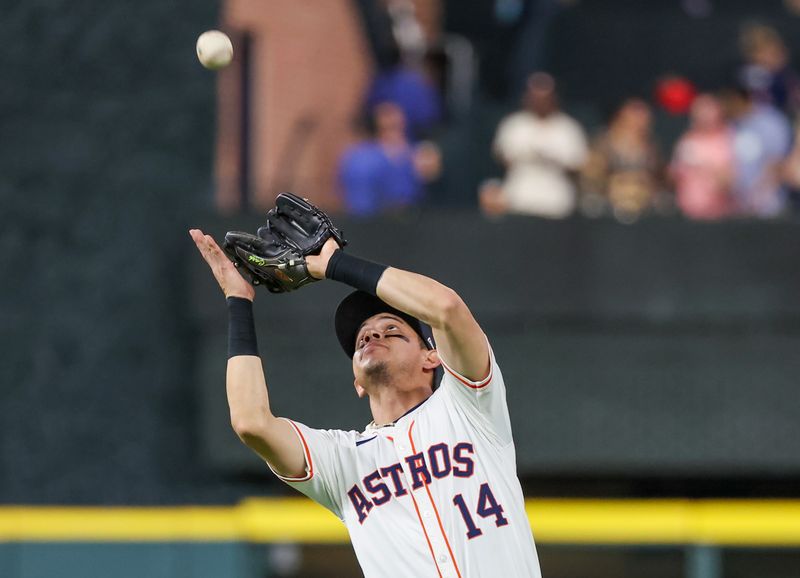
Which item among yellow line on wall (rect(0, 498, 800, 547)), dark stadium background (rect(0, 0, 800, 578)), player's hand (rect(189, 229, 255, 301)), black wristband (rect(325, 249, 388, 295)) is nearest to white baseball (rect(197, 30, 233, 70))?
player's hand (rect(189, 229, 255, 301))

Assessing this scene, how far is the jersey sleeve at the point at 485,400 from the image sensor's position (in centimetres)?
440

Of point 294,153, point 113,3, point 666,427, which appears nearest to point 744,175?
point 666,427

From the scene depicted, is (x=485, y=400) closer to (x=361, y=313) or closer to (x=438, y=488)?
(x=438, y=488)

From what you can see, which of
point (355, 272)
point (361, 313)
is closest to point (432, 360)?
point (361, 313)

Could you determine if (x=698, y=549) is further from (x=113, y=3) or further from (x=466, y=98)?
(x=466, y=98)

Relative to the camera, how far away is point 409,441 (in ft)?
14.9

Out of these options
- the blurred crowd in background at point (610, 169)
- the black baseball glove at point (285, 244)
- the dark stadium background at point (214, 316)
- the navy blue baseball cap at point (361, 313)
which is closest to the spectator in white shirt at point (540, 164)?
the blurred crowd in background at point (610, 169)

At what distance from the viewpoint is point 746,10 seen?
16328 mm

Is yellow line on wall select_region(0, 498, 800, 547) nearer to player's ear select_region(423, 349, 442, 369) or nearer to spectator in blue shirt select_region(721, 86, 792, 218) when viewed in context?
spectator in blue shirt select_region(721, 86, 792, 218)

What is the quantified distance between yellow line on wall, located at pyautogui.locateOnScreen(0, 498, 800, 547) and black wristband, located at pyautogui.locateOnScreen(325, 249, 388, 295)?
4.12 m

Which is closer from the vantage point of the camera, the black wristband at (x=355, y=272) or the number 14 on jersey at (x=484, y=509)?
the black wristband at (x=355, y=272)

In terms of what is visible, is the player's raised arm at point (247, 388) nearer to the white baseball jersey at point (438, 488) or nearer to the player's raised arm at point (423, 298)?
the white baseball jersey at point (438, 488)

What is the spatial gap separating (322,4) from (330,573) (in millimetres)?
5702

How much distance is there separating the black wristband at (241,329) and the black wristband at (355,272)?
379mm
